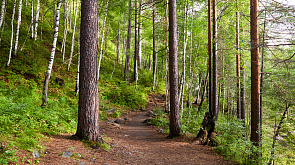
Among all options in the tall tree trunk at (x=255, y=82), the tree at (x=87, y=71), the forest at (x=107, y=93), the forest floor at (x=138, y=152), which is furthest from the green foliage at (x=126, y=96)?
the tall tree trunk at (x=255, y=82)

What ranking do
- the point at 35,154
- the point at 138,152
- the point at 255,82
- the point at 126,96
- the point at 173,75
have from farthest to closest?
the point at 126,96, the point at 173,75, the point at 255,82, the point at 138,152, the point at 35,154

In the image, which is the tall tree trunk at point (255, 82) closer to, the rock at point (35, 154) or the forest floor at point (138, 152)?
the forest floor at point (138, 152)

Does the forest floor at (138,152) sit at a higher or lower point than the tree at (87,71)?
lower

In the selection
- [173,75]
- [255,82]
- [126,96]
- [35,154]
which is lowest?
[35,154]

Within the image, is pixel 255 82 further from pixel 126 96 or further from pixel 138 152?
pixel 126 96

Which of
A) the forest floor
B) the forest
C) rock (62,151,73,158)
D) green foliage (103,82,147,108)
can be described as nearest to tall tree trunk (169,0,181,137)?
the forest

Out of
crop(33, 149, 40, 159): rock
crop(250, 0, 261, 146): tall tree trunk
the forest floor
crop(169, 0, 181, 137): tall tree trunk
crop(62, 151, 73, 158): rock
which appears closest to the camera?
crop(33, 149, 40, 159): rock

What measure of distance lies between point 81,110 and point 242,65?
1227 centimetres

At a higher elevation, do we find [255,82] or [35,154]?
[255,82]

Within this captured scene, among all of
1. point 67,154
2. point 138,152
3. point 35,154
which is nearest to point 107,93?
point 138,152

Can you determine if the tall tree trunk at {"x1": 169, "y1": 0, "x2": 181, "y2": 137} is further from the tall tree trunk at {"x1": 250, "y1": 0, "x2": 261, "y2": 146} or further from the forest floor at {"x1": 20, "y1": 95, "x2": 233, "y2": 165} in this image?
the tall tree trunk at {"x1": 250, "y1": 0, "x2": 261, "y2": 146}

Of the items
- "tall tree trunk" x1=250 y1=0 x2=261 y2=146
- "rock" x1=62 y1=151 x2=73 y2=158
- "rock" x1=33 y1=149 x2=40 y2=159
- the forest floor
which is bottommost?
the forest floor

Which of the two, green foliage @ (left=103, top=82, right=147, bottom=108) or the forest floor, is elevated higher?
green foliage @ (left=103, top=82, right=147, bottom=108)

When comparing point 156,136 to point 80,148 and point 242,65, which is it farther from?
point 242,65
